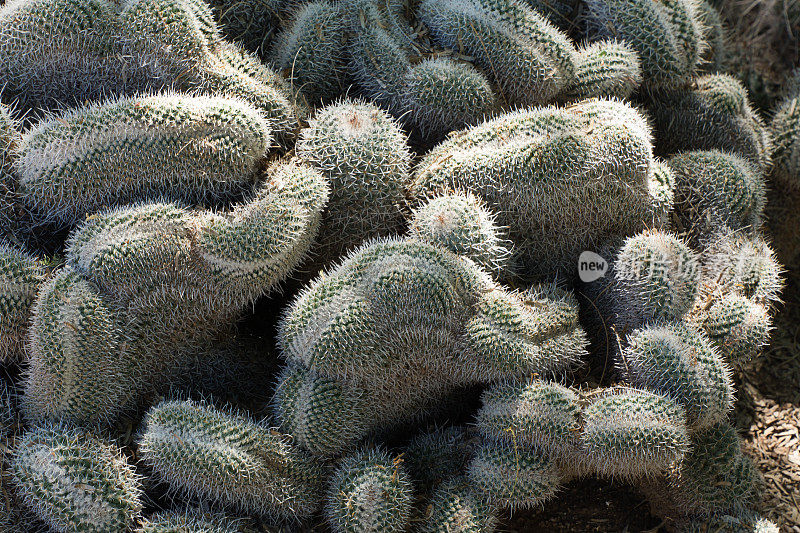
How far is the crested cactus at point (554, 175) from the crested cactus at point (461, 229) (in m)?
0.14

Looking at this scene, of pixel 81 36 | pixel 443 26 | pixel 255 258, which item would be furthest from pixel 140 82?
pixel 443 26

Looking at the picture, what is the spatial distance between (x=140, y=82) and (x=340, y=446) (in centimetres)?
222

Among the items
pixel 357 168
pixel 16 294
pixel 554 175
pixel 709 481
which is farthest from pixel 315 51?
pixel 709 481

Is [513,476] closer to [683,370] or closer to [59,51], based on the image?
[683,370]

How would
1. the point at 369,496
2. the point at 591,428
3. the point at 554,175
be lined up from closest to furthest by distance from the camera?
the point at 369,496
the point at 591,428
the point at 554,175

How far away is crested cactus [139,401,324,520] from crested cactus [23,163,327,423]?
0.31m

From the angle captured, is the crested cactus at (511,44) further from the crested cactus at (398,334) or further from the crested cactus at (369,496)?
the crested cactus at (369,496)

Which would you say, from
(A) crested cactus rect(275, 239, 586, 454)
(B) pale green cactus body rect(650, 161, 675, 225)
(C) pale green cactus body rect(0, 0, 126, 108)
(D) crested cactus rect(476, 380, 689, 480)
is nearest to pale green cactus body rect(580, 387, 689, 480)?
(D) crested cactus rect(476, 380, 689, 480)

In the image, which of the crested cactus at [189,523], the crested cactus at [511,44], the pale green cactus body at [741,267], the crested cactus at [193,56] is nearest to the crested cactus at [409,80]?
the crested cactus at [511,44]

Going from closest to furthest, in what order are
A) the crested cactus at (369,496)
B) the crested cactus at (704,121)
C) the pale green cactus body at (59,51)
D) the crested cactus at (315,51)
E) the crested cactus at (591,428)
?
the crested cactus at (369,496), the crested cactus at (591,428), the pale green cactus body at (59,51), the crested cactus at (315,51), the crested cactus at (704,121)

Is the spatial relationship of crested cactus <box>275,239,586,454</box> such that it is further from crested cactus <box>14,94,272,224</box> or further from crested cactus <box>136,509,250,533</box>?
crested cactus <box>14,94,272,224</box>

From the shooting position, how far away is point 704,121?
14.1ft

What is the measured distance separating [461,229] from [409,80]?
0.96 metres

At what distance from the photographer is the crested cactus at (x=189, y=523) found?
305 centimetres
